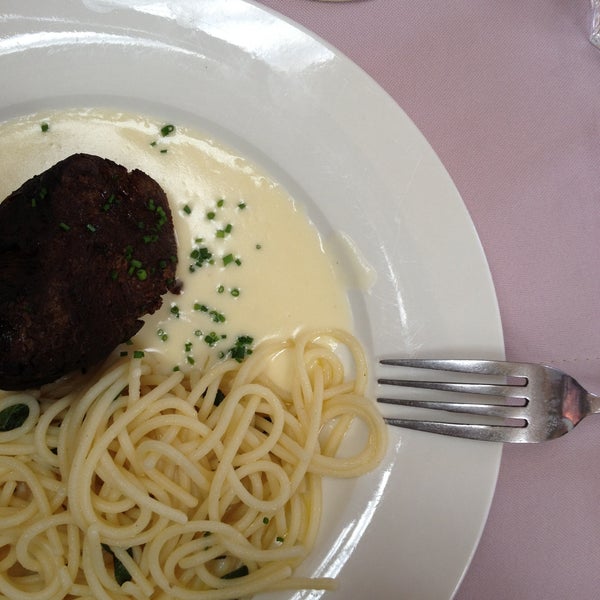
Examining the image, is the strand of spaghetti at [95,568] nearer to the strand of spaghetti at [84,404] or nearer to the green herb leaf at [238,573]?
the strand of spaghetti at [84,404]

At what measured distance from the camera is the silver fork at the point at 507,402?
9.06 ft

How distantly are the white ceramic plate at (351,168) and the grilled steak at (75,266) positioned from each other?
0.51m

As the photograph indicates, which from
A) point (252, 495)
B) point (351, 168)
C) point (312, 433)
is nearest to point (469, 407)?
point (312, 433)

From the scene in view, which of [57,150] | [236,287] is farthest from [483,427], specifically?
[57,150]

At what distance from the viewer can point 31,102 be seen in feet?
9.25

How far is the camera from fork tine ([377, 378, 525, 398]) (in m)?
2.78

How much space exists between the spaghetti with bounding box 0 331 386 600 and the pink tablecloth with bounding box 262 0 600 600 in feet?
3.30

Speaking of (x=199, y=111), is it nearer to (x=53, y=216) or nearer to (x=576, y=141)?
(x=53, y=216)

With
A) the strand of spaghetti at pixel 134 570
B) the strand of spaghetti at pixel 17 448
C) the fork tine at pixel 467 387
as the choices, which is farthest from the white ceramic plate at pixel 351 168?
the strand of spaghetti at pixel 17 448

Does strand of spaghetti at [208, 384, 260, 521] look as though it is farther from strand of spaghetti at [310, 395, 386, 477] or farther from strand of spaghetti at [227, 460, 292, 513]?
strand of spaghetti at [310, 395, 386, 477]

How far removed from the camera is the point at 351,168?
286cm

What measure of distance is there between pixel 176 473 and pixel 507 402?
1700 millimetres

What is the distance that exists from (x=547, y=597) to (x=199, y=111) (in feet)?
10.3

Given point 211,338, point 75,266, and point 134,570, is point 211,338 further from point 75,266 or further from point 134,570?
point 134,570
